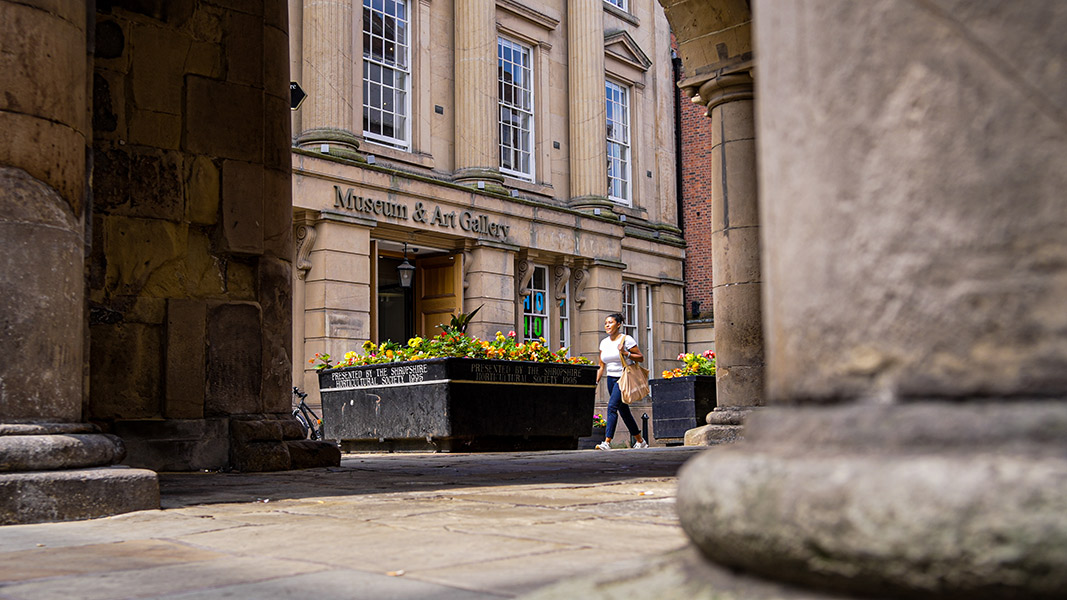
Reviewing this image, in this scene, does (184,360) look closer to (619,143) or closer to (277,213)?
(277,213)

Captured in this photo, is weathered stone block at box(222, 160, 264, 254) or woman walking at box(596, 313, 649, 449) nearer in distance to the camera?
weathered stone block at box(222, 160, 264, 254)

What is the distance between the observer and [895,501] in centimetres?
135

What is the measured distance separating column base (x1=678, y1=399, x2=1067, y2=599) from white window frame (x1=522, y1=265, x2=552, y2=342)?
2083 centimetres

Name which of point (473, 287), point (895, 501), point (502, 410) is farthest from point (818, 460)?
point (473, 287)

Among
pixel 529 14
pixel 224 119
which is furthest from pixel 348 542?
pixel 529 14

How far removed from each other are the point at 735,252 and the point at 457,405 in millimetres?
4069

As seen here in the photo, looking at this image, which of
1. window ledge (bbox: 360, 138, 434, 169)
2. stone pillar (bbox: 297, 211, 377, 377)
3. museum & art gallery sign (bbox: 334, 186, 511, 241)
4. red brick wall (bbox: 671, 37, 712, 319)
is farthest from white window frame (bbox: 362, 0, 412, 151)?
red brick wall (bbox: 671, 37, 712, 319)

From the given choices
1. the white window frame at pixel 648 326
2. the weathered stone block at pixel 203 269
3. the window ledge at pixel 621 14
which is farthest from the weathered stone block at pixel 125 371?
the window ledge at pixel 621 14

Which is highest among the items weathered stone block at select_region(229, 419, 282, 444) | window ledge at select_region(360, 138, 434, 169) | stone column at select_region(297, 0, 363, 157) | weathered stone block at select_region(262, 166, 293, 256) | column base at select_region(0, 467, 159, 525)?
stone column at select_region(297, 0, 363, 157)

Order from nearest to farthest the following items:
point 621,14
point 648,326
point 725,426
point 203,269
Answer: point 203,269 → point 725,426 → point 621,14 → point 648,326

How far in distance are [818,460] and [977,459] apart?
0.21 m

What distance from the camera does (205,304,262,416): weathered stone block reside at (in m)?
7.16

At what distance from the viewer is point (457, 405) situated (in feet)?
40.0

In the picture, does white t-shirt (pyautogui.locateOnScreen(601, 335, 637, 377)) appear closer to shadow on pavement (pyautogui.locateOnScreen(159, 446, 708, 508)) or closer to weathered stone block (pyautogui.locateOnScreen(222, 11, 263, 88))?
shadow on pavement (pyautogui.locateOnScreen(159, 446, 708, 508))
